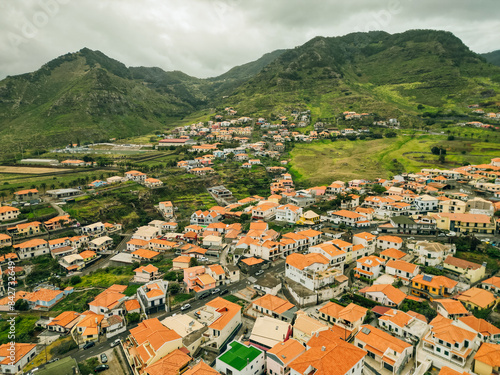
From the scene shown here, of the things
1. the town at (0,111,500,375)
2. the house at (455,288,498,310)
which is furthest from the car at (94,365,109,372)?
the house at (455,288,498,310)

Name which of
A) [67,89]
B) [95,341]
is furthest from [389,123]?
[67,89]

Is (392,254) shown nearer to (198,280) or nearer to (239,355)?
(198,280)

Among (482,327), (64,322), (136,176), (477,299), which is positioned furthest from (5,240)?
(477,299)

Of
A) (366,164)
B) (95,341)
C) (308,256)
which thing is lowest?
(95,341)

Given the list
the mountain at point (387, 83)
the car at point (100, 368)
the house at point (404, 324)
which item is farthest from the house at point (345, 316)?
the mountain at point (387, 83)

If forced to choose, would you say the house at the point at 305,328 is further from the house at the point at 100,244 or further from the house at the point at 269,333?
the house at the point at 100,244

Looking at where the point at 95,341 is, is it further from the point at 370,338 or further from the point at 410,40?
the point at 410,40

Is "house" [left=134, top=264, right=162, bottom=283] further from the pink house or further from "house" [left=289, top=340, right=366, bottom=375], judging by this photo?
"house" [left=289, top=340, right=366, bottom=375]
